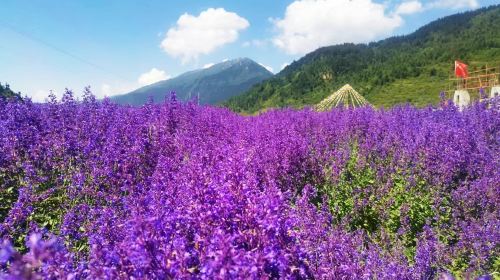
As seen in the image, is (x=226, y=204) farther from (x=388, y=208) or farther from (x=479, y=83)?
(x=479, y=83)

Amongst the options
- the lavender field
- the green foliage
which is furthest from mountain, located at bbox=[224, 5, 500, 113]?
the green foliage

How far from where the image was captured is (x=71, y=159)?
5.68 metres

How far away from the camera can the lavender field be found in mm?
2361

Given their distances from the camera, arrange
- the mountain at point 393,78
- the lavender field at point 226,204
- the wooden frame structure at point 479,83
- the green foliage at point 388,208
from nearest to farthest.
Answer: the lavender field at point 226,204 < the green foliage at point 388,208 < the wooden frame structure at point 479,83 < the mountain at point 393,78

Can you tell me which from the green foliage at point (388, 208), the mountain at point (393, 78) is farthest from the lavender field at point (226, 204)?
the mountain at point (393, 78)

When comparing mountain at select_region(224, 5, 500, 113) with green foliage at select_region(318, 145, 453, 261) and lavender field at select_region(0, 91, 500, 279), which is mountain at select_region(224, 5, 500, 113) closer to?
lavender field at select_region(0, 91, 500, 279)

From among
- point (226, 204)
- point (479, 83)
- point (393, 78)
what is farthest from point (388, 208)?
point (393, 78)

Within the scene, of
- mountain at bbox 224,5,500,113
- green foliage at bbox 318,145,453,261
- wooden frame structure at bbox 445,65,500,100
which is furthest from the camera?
mountain at bbox 224,5,500,113

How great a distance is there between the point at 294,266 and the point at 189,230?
2.62 ft

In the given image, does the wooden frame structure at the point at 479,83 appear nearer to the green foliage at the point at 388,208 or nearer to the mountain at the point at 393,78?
the mountain at the point at 393,78

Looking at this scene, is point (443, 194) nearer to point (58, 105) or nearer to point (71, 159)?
point (71, 159)

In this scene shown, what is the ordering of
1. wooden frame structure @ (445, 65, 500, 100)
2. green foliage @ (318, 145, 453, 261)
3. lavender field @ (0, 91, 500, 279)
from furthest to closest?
1. wooden frame structure @ (445, 65, 500, 100)
2. green foliage @ (318, 145, 453, 261)
3. lavender field @ (0, 91, 500, 279)

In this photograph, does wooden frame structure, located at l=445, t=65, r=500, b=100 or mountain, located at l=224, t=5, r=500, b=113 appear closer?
wooden frame structure, located at l=445, t=65, r=500, b=100

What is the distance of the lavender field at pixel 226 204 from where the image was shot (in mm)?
Answer: 2361
